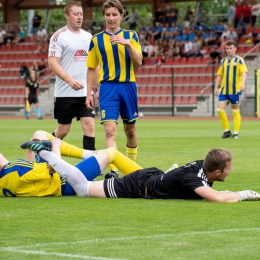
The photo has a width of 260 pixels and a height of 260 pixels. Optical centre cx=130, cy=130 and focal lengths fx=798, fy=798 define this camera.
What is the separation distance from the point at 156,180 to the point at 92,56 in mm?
3350

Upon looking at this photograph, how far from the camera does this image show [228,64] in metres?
21.0

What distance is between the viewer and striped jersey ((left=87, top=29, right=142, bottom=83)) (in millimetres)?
10801

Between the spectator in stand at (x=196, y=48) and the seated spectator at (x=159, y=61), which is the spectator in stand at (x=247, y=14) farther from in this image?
the seated spectator at (x=159, y=61)

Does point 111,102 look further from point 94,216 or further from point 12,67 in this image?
point 12,67

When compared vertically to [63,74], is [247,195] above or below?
below

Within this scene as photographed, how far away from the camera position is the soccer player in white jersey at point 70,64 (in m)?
11.5

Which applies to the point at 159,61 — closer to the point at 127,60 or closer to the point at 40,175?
the point at 127,60

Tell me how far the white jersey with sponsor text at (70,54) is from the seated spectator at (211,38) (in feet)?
95.2

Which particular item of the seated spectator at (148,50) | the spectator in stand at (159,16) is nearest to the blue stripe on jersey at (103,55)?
the seated spectator at (148,50)

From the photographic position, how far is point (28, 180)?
8.30 meters

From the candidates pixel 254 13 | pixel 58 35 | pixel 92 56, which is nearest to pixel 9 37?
pixel 254 13

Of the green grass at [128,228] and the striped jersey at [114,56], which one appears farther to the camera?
the striped jersey at [114,56]

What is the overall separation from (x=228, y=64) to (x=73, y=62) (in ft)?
32.7

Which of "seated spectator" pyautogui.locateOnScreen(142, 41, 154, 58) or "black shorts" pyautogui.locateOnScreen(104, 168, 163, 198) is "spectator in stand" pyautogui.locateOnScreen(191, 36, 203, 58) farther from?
"black shorts" pyautogui.locateOnScreen(104, 168, 163, 198)
